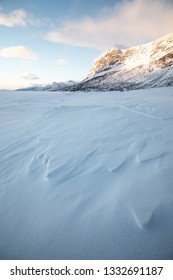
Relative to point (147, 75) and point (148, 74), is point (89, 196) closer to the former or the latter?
point (147, 75)

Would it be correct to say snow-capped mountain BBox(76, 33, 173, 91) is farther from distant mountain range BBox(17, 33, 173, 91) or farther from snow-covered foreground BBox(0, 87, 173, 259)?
snow-covered foreground BBox(0, 87, 173, 259)

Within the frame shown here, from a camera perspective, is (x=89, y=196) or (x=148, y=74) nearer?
(x=89, y=196)

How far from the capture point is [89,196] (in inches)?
82.0

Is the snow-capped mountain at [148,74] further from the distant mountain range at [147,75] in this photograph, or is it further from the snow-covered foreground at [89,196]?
the snow-covered foreground at [89,196]

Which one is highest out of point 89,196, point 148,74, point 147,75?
point 148,74

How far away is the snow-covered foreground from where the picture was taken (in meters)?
1.58

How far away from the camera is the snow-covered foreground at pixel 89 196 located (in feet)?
5.17

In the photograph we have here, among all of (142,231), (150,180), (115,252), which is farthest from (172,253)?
(150,180)

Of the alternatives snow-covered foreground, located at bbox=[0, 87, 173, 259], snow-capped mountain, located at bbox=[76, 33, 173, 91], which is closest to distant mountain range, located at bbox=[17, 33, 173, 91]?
snow-capped mountain, located at bbox=[76, 33, 173, 91]

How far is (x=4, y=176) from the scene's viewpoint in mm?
2707

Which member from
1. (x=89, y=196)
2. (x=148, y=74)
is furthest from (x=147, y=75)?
(x=89, y=196)

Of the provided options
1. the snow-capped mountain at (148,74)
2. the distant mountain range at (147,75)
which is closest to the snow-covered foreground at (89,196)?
the distant mountain range at (147,75)
